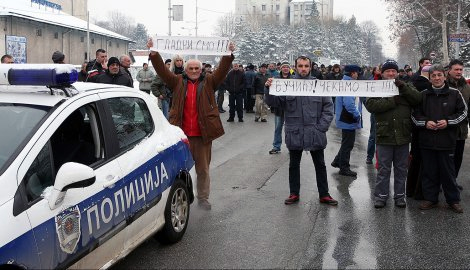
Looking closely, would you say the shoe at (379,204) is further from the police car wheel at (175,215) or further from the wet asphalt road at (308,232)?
the police car wheel at (175,215)

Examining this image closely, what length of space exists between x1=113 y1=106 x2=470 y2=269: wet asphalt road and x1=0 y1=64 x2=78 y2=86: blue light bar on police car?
179 centimetres

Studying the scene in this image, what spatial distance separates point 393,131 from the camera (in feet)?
21.2

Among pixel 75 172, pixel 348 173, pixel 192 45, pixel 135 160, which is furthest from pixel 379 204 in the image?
pixel 75 172

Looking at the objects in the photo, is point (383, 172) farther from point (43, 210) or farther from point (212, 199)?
point (43, 210)

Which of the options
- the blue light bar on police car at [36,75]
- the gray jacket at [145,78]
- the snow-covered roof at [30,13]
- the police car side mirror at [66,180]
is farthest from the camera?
the snow-covered roof at [30,13]

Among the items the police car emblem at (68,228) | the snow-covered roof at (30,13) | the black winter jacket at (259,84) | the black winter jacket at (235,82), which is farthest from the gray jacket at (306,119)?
the snow-covered roof at (30,13)

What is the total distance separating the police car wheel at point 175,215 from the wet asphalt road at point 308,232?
108 mm

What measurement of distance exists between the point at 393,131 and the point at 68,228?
435 centimetres

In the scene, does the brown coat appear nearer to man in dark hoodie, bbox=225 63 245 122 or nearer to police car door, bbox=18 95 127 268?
police car door, bbox=18 95 127 268

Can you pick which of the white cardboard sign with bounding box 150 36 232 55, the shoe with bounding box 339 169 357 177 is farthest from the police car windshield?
the shoe with bounding box 339 169 357 177

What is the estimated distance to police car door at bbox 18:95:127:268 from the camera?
3.19 metres

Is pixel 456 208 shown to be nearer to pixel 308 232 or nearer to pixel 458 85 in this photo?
pixel 458 85

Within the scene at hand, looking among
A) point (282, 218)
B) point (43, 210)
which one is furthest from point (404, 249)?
point (43, 210)

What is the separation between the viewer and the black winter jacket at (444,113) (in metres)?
6.25
